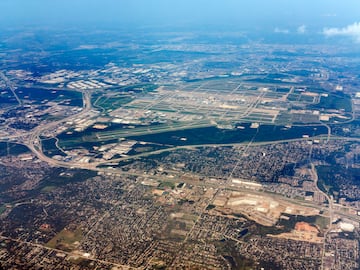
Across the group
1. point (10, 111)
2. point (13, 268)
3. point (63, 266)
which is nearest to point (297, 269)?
point (63, 266)

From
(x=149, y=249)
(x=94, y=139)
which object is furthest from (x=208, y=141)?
(x=149, y=249)

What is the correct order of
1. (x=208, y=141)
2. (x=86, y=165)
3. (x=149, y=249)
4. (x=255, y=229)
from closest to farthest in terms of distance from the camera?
1. (x=149, y=249)
2. (x=255, y=229)
3. (x=86, y=165)
4. (x=208, y=141)

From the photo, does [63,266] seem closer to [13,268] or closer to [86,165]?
[13,268]

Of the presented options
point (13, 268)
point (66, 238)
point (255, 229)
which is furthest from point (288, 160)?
point (13, 268)

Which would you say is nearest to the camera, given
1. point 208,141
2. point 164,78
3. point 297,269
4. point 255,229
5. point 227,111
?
point 297,269

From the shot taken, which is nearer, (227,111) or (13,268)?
(13,268)

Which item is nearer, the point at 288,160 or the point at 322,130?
the point at 288,160

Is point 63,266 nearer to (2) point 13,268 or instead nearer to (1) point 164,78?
(2) point 13,268

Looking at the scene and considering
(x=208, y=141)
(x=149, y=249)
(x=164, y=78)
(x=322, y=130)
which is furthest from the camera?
(x=164, y=78)

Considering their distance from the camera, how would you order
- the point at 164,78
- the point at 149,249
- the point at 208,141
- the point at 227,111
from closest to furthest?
1. the point at 149,249
2. the point at 208,141
3. the point at 227,111
4. the point at 164,78
